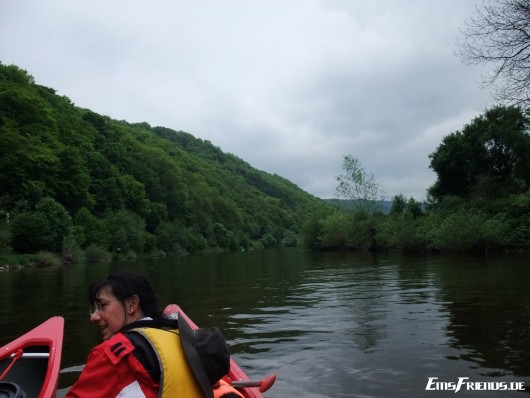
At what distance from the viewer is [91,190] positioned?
227ft

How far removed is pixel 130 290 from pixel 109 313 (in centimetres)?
19

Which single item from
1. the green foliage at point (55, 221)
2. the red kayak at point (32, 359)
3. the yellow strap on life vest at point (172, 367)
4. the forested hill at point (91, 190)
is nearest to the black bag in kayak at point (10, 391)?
the red kayak at point (32, 359)

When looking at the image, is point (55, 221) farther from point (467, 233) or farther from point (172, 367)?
point (172, 367)

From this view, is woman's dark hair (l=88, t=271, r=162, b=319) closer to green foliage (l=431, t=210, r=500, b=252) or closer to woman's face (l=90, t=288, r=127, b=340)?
woman's face (l=90, t=288, r=127, b=340)

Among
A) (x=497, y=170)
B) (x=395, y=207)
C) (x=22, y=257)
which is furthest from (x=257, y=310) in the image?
(x=395, y=207)

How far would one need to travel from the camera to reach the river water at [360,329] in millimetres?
5641

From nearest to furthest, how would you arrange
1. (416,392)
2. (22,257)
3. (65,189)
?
(416,392)
(22,257)
(65,189)

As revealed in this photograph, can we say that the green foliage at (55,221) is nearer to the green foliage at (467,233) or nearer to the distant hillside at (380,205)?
the distant hillside at (380,205)

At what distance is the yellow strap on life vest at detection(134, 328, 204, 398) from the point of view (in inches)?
90.4

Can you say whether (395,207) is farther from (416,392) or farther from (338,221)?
(416,392)

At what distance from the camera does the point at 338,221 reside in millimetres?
49000

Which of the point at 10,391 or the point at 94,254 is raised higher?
the point at 94,254

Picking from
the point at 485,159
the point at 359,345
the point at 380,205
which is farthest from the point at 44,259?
the point at 485,159

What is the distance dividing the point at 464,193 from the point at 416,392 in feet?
128
